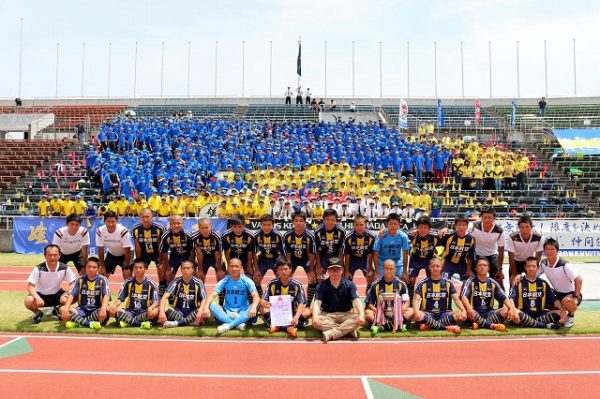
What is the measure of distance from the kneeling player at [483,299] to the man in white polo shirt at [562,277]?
87 cm

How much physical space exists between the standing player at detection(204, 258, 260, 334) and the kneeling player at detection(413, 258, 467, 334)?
2.69m

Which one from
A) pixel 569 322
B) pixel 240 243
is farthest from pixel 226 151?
pixel 569 322

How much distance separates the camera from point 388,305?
8.98 m

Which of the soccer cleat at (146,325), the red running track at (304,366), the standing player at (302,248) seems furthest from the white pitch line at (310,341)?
the standing player at (302,248)

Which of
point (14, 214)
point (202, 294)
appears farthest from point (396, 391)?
point (14, 214)

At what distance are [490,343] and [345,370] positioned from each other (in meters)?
2.62

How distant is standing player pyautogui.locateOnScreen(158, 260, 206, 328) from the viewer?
29.8 ft

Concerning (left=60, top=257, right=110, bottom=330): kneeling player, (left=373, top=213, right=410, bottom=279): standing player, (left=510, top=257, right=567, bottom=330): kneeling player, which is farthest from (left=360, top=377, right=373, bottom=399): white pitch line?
(left=60, top=257, right=110, bottom=330): kneeling player

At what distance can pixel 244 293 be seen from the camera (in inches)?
364

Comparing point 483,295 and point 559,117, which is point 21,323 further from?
point 559,117

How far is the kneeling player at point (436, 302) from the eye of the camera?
8.97 metres

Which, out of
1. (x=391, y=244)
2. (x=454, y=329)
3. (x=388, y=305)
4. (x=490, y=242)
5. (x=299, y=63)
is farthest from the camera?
(x=299, y=63)

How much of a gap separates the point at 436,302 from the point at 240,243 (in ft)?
11.9

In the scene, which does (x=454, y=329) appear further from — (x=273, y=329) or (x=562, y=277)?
(x=273, y=329)
